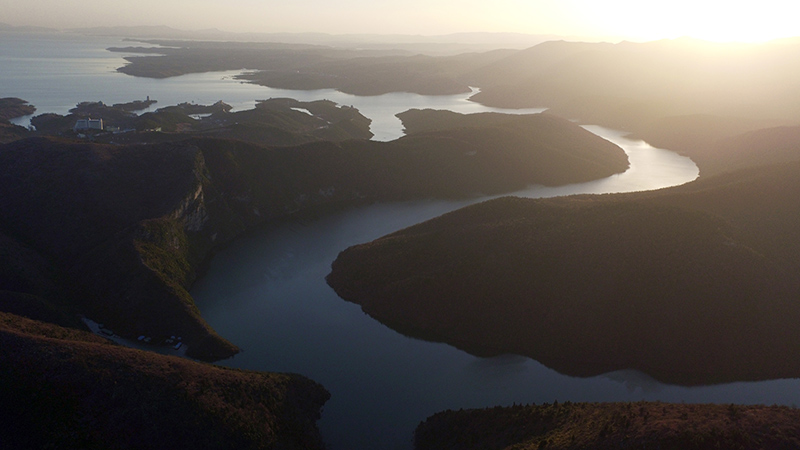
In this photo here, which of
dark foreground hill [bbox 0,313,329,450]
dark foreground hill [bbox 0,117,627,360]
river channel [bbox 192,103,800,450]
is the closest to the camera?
dark foreground hill [bbox 0,313,329,450]

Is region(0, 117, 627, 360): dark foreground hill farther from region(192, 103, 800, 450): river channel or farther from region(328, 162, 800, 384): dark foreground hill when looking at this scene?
region(328, 162, 800, 384): dark foreground hill

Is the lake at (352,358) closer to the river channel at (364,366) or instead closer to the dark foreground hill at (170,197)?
the river channel at (364,366)

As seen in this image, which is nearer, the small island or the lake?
the lake

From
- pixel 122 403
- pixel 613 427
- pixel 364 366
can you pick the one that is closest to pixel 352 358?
pixel 364 366

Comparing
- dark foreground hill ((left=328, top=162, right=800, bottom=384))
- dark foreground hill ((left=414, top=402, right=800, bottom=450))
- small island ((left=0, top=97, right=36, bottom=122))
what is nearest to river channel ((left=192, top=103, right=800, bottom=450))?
dark foreground hill ((left=328, top=162, right=800, bottom=384))

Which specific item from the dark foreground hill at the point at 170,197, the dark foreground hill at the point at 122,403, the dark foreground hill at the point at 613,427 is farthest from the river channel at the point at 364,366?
the dark foreground hill at the point at 122,403

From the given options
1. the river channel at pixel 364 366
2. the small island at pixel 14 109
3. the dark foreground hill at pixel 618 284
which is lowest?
the river channel at pixel 364 366

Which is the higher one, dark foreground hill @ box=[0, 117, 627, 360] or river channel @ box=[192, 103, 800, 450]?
dark foreground hill @ box=[0, 117, 627, 360]
